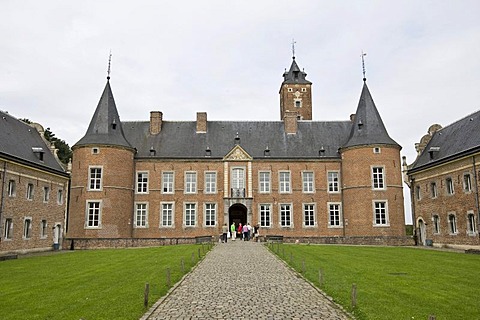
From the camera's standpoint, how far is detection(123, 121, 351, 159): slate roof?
35.3m

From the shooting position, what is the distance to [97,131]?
32.5 metres

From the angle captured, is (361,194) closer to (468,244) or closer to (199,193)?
(468,244)

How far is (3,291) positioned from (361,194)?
25867mm

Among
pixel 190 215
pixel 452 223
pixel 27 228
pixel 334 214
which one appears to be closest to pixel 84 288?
pixel 27 228

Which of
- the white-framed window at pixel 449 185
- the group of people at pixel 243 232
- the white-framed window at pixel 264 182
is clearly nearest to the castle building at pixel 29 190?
the group of people at pixel 243 232

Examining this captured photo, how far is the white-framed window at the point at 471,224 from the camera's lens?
25163 mm

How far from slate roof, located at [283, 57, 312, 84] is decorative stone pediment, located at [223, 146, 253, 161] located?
1604cm

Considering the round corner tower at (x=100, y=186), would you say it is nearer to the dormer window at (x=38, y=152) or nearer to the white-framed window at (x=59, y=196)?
the white-framed window at (x=59, y=196)

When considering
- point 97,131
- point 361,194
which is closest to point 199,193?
point 97,131

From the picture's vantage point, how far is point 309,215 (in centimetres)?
3406

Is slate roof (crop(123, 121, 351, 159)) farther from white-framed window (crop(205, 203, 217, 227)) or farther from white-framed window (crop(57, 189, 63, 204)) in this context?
white-framed window (crop(57, 189, 63, 204))

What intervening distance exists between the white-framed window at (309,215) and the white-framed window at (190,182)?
8734 mm

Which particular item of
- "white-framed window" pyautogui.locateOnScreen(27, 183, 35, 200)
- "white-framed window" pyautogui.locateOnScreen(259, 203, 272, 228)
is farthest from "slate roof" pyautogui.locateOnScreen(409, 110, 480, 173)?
"white-framed window" pyautogui.locateOnScreen(27, 183, 35, 200)

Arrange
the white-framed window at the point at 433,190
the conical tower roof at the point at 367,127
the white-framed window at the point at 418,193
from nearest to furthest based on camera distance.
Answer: the white-framed window at the point at 433,190, the white-framed window at the point at 418,193, the conical tower roof at the point at 367,127
